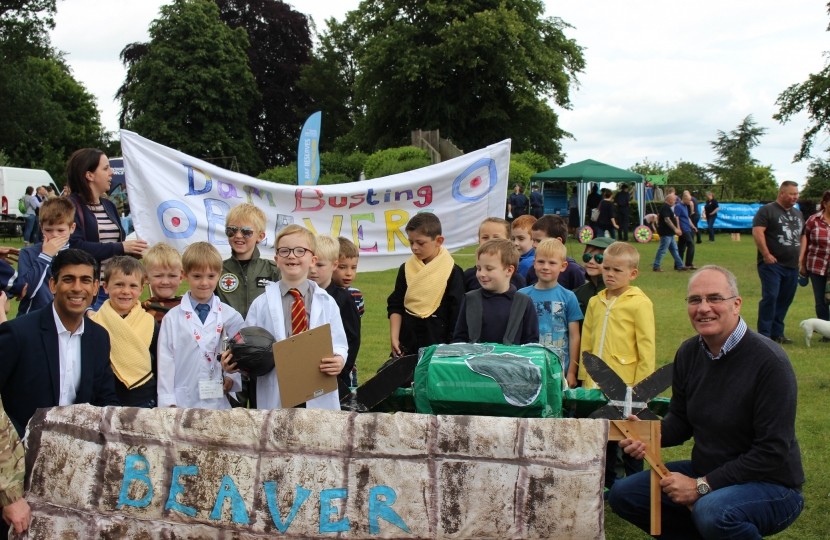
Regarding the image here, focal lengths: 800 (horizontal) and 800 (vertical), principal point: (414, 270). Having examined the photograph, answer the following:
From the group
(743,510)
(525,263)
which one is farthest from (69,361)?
(525,263)

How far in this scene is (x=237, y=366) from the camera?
4188mm

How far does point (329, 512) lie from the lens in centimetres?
349

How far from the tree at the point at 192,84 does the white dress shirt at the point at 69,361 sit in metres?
44.8

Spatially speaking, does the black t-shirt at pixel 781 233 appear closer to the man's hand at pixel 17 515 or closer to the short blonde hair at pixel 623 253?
the short blonde hair at pixel 623 253

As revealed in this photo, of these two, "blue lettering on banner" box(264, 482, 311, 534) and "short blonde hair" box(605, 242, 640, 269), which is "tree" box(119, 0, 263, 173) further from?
"blue lettering on banner" box(264, 482, 311, 534)

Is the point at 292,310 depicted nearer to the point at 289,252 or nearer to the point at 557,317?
the point at 289,252

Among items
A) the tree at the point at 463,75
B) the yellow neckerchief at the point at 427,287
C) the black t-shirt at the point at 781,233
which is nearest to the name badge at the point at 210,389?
the yellow neckerchief at the point at 427,287

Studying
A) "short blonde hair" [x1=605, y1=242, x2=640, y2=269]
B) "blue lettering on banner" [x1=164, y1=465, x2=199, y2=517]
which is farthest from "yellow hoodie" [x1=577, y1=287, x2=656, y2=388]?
"blue lettering on banner" [x1=164, y1=465, x2=199, y2=517]

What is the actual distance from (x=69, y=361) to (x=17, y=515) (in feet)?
2.46

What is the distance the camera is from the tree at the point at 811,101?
35875mm

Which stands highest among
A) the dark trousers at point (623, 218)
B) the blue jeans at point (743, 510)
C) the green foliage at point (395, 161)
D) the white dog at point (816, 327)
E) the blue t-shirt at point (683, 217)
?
the green foliage at point (395, 161)

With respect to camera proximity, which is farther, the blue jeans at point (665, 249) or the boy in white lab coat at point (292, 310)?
the blue jeans at point (665, 249)

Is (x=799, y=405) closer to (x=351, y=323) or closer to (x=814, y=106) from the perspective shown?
(x=351, y=323)

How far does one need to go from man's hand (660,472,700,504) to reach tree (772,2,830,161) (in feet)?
122
